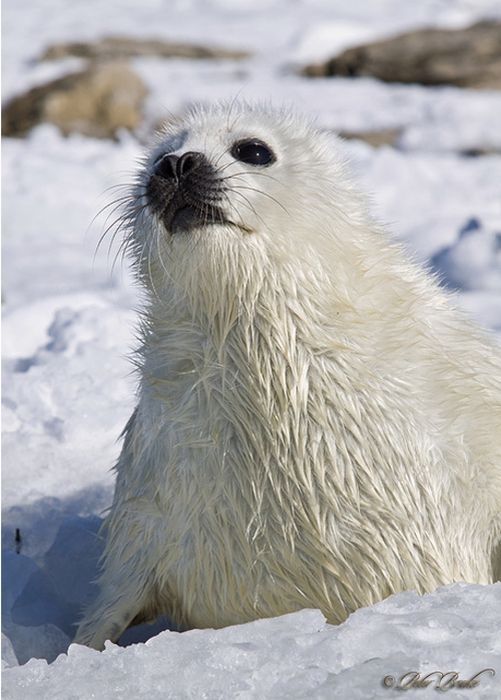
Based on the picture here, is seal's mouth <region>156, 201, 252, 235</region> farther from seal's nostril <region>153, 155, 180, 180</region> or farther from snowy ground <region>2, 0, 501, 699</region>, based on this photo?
snowy ground <region>2, 0, 501, 699</region>

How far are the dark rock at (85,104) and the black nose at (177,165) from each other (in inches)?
293

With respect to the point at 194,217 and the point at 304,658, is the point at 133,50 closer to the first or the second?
the point at 194,217

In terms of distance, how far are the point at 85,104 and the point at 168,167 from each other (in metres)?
7.89

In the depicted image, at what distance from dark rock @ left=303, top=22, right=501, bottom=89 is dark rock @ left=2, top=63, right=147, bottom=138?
2.17 metres

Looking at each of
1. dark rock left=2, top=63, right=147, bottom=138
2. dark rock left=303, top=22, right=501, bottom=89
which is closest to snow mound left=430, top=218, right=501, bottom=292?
dark rock left=2, top=63, right=147, bottom=138

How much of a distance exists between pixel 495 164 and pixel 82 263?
3.48m

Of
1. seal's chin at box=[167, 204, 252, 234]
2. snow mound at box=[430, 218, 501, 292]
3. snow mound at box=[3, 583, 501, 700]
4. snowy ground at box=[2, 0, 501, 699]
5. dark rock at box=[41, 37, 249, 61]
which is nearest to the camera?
snow mound at box=[3, 583, 501, 700]

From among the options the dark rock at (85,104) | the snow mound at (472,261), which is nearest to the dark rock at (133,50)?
the dark rock at (85,104)

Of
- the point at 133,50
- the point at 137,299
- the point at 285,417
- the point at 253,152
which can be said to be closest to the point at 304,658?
the point at 285,417

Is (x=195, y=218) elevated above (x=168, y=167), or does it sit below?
below

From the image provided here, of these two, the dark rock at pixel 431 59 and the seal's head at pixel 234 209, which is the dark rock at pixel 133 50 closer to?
the dark rock at pixel 431 59

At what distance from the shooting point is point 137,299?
242 inches

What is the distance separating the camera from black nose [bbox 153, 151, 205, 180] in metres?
2.99

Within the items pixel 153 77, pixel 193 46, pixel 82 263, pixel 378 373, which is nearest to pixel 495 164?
pixel 82 263
